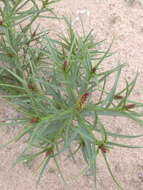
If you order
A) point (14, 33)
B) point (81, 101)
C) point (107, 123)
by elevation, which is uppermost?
point (14, 33)

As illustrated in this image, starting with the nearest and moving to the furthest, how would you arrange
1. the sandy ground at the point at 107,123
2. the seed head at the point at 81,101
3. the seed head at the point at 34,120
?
the seed head at the point at 34,120 → the seed head at the point at 81,101 → the sandy ground at the point at 107,123

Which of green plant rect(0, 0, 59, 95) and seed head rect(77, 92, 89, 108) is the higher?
green plant rect(0, 0, 59, 95)

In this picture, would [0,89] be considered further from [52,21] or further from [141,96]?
[141,96]

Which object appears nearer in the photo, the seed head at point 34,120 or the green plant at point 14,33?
the seed head at point 34,120

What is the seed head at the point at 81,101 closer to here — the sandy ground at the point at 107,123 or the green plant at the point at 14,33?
the green plant at the point at 14,33

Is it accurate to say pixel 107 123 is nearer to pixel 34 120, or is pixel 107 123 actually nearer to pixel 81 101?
pixel 81 101

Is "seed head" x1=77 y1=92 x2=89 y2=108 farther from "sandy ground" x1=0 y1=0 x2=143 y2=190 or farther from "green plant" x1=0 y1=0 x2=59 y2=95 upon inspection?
"sandy ground" x1=0 y1=0 x2=143 y2=190

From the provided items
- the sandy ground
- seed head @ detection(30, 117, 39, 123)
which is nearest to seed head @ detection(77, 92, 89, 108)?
seed head @ detection(30, 117, 39, 123)

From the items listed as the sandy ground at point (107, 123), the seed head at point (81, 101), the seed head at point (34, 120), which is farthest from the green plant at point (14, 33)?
the sandy ground at point (107, 123)

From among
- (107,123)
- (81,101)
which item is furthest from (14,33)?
(107,123)
